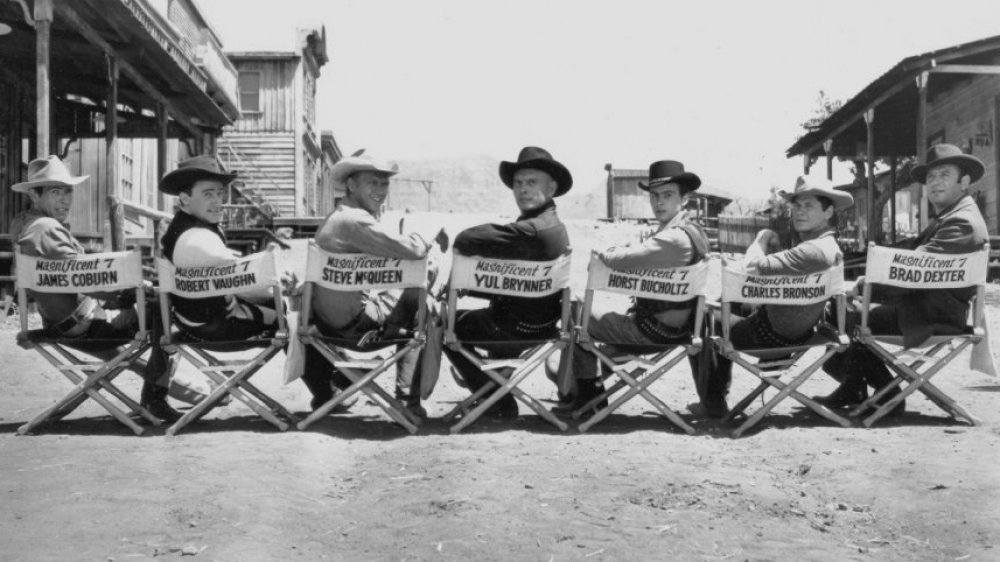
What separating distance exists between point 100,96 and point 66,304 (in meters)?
12.3

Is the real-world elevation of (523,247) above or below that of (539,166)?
below

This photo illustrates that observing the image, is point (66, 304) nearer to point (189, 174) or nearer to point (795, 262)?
point (189, 174)

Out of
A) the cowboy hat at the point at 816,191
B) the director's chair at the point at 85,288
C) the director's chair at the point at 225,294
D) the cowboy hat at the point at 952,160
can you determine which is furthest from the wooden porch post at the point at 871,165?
the director's chair at the point at 85,288

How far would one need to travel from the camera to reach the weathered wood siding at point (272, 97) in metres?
30.9

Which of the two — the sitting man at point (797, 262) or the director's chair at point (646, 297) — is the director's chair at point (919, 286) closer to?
the sitting man at point (797, 262)

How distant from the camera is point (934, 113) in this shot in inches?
926

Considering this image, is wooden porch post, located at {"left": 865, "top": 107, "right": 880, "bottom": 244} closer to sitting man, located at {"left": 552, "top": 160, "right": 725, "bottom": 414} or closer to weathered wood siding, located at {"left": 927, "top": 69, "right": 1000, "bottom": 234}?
weathered wood siding, located at {"left": 927, "top": 69, "right": 1000, "bottom": 234}

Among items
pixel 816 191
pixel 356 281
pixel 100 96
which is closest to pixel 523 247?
pixel 356 281

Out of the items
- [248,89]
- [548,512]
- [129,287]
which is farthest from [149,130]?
[548,512]

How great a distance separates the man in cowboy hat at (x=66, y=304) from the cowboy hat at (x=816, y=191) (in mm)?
3747

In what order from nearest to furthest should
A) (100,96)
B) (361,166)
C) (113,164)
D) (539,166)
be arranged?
(361,166)
(539,166)
(113,164)
(100,96)

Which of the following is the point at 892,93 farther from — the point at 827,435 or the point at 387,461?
the point at 387,461

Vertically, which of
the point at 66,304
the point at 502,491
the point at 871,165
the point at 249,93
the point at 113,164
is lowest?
the point at 502,491

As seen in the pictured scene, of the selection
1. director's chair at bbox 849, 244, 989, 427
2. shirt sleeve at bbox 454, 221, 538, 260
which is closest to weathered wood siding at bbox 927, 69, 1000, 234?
director's chair at bbox 849, 244, 989, 427
